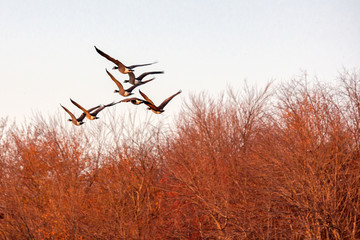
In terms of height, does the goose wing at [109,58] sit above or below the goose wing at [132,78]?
above

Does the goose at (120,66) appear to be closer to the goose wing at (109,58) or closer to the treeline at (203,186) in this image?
the goose wing at (109,58)

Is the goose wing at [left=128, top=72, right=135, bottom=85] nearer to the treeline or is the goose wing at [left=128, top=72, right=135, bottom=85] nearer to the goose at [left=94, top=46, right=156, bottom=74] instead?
the goose at [left=94, top=46, right=156, bottom=74]

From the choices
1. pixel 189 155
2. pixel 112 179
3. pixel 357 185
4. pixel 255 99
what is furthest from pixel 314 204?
pixel 255 99

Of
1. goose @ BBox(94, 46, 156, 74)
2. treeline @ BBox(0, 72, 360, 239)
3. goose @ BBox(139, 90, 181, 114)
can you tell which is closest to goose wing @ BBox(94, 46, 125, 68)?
goose @ BBox(94, 46, 156, 74)

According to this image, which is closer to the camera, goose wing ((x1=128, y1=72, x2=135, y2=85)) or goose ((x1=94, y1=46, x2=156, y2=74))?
goose ((x1=94, y1=46, x2=156, y2=74))

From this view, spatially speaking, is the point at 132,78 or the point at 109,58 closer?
the point at 109,58

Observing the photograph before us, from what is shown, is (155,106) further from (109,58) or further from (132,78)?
(109,58)

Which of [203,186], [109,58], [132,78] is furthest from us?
[203,186]

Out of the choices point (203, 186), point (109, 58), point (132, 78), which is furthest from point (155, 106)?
point (203, 186)

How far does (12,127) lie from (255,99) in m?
16.6

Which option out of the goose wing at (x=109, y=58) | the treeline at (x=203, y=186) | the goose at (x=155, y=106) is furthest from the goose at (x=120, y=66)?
the treeline at (x=203, y=186)

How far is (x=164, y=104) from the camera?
989 centimetres

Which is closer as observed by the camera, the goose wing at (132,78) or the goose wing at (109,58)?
the goose wing at (109,58)

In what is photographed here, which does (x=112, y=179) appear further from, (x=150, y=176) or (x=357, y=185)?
(x=357, y=185)
